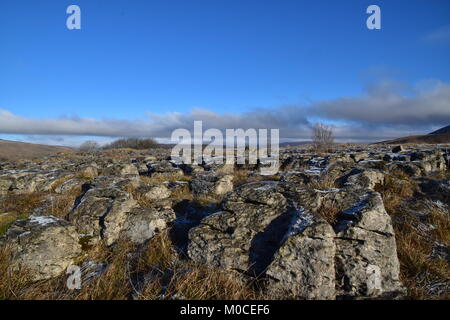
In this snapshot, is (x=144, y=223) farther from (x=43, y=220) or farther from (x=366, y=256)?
(x=366, y=256)

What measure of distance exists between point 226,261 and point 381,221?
2.59 m

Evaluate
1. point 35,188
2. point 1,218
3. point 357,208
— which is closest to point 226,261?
point 357,208

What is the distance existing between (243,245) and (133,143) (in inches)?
2152

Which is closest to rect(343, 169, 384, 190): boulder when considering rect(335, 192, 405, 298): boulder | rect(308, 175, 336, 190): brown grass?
rect(308, 175, 336, 190): brown grass

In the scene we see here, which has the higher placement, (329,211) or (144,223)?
(329,211)

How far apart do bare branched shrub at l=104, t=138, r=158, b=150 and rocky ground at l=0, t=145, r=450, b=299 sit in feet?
158

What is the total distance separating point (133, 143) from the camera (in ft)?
181

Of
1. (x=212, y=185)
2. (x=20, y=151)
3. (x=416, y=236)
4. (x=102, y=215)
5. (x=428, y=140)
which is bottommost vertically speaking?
(x=416, y=236)

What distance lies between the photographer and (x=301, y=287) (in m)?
3.62

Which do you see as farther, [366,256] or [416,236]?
[416,236]

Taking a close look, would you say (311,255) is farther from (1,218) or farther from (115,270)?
(1,218)

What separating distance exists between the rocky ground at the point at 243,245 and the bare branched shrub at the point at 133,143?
1896 inches

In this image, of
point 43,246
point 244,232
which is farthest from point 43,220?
point 244,232
